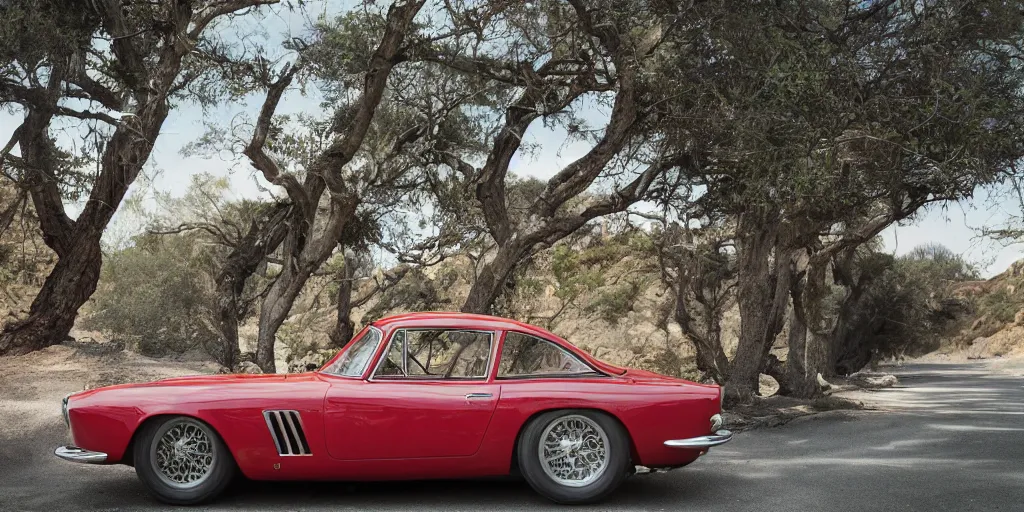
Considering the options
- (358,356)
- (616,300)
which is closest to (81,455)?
(358,356)

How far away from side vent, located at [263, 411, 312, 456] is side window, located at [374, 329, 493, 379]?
2.24ft

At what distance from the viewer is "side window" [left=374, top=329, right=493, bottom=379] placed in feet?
22.6

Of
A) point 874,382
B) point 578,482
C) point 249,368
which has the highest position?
point 249,368

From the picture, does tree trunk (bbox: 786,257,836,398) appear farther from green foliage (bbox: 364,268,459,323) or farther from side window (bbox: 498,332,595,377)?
side window (bbox: 498,332,595,377)

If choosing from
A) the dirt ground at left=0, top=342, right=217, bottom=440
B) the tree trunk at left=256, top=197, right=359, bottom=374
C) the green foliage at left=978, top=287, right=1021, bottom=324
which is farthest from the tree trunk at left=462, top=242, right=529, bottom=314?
the green foliage at left=978, top=287, right=1021, bottom=324

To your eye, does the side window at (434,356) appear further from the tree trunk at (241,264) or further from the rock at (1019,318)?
the rock at (1019,318)

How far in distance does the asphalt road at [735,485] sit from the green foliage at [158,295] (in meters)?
19.5

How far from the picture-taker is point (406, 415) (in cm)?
660

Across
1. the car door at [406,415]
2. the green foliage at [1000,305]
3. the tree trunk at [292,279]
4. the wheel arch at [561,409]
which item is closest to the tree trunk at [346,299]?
the tree trunk at [292,279]

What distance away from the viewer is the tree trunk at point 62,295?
15869 millimetres

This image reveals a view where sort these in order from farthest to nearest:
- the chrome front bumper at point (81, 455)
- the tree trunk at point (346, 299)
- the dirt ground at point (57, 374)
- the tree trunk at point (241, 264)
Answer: the tree trunk at point (346, 299) → the tree trunk at point (241, 264) → the dirt ground at point (57, 374) → the chrome front bumper at point (81, 455)

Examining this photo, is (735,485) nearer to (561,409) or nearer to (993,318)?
(561,409)

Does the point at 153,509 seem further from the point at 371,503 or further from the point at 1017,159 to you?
the point at 1017,159

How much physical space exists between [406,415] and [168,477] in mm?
1749
